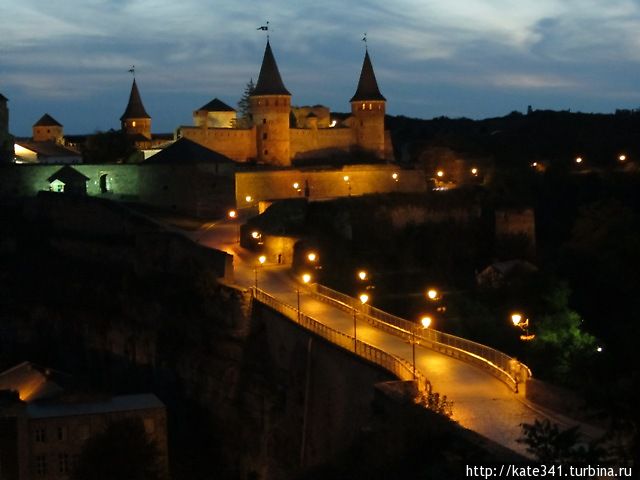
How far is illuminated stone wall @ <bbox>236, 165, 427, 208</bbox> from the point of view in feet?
185

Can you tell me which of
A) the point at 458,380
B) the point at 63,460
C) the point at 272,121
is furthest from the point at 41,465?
the point at 272,121

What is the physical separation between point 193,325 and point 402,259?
39.6 feet

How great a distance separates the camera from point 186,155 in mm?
A: 55625

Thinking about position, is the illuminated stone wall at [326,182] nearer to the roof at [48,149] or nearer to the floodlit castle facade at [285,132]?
the floodlit castle facade at [285,132]

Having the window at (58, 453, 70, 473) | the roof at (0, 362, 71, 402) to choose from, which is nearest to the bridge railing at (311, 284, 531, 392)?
the window at (58, 453, 70, 473)

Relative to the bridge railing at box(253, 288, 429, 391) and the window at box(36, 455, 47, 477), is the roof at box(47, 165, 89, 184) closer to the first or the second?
the bridge railing at box(253, 288, 429, 391)

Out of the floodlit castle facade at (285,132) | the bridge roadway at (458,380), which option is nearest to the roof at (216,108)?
the floodlit castle facade at (285,132)

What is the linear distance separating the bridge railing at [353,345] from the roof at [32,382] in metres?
8.06

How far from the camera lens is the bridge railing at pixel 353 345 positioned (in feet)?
80.3

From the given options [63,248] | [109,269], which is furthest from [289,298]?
[63,248]

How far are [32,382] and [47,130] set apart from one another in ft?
150

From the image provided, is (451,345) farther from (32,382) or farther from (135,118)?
(135,118)

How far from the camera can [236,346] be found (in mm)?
37906

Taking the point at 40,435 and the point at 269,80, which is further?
the point at 269,80
